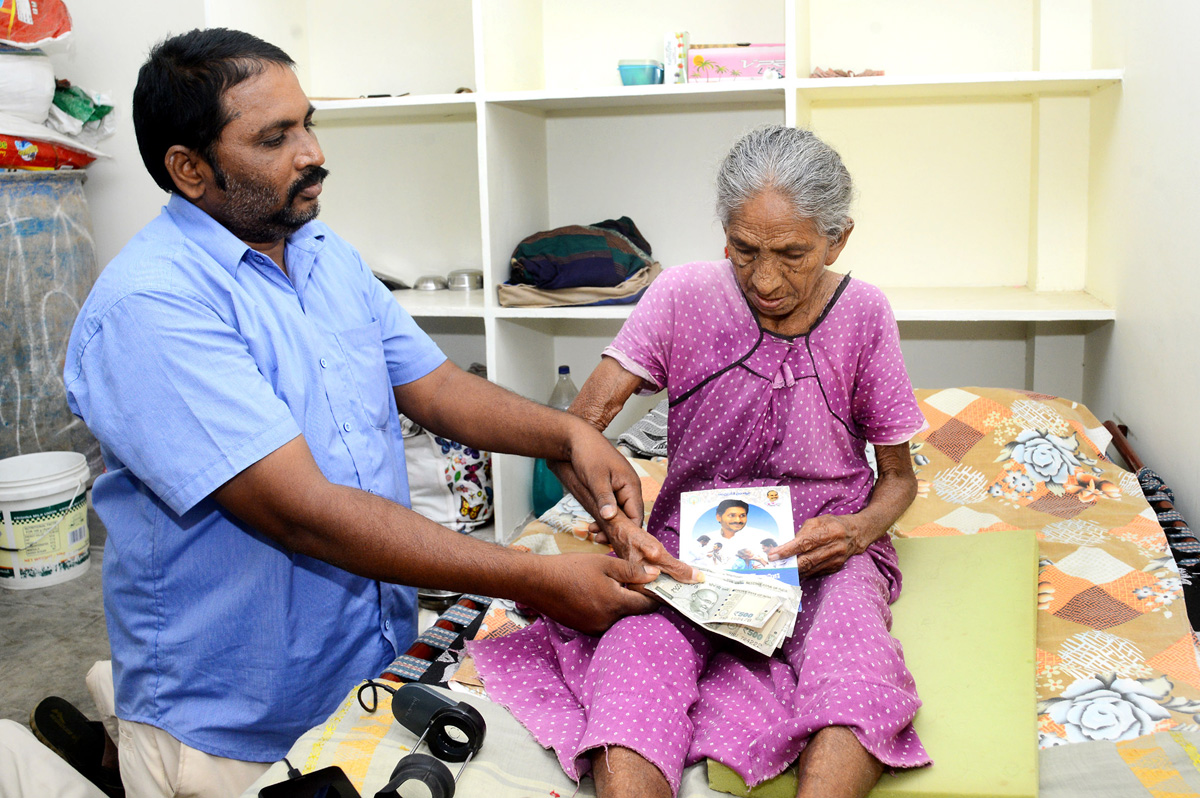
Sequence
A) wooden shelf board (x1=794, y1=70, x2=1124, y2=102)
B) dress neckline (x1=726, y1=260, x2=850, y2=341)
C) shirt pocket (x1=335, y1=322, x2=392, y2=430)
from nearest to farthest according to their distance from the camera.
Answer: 1. shirt pocket (x1=335, y1=322, x2=392, y2=430)
2. dress neckline (x1=726, y1=260, x2=850, y2=341)
3. wooden shelf board (x1=794, y1=70, x2=1124, y2=102)

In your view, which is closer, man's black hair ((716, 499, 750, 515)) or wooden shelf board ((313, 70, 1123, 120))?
man's black hair ((716, 499, 750, 515))

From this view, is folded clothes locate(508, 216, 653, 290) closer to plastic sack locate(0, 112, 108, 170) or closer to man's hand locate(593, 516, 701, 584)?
man's hand locate(593, 516, 701, 584)

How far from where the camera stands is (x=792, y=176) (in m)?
1.86

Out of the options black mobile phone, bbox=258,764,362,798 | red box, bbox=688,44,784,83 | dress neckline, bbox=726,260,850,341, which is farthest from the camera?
red box, bbox=688,44,784,83

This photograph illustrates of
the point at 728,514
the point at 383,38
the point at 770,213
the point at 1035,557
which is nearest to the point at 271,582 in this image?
the point at 728,514

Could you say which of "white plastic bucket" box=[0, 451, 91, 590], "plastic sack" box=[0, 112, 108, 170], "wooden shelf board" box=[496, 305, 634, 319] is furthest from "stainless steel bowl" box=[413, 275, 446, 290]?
"plastic sack" box=[0, 112, 108, 170]

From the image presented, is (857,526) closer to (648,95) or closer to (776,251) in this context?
(776,251)

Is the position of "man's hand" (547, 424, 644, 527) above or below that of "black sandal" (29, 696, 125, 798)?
above

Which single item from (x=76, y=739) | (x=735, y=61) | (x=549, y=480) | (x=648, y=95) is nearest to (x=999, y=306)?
(x=735, y=61)

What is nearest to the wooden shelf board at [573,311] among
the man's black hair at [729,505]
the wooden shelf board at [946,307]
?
the wooden shelf board at [946,307]

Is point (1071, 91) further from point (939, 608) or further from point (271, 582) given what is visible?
point (271, 582)

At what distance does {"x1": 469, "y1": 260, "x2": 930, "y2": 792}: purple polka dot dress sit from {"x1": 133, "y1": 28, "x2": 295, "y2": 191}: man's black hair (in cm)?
94

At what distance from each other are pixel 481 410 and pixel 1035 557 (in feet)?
4.37

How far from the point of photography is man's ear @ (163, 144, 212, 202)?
68.1 inches
